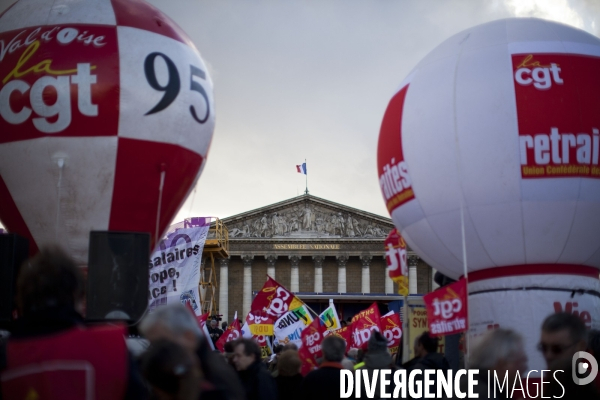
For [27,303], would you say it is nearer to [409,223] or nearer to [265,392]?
[265,392]

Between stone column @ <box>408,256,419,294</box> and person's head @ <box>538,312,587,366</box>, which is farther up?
stone column @ <box>408,256,419,294</box>

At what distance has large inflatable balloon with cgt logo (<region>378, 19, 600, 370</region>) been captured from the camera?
306 inches

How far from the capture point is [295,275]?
5228cm

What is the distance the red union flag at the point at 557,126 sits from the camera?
7.71m

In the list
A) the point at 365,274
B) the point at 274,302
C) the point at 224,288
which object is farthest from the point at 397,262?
the point at 365,274

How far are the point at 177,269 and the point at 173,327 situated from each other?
12.4 meters

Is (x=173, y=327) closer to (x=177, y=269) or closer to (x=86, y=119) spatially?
(x=86, y=119)

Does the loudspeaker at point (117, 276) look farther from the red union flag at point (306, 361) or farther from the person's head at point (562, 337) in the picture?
the red union flag at point (306, 361)

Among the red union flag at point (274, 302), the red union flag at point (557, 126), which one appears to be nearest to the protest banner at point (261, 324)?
the red union flag at point (274, 302)

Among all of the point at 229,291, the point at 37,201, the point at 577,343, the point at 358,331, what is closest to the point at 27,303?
the point at 577,343

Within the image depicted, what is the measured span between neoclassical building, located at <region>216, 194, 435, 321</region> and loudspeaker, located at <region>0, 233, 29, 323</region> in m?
46.0

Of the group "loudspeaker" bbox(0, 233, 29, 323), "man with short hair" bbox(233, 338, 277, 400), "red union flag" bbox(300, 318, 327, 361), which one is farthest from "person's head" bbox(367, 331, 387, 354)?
"red union flag" bbox(300, 318, 327, 361)

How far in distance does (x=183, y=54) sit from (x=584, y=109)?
3952 millimetres

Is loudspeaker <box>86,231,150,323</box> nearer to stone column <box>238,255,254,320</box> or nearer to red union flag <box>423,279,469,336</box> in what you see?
red union flag <box>423,279,469,336</box>
